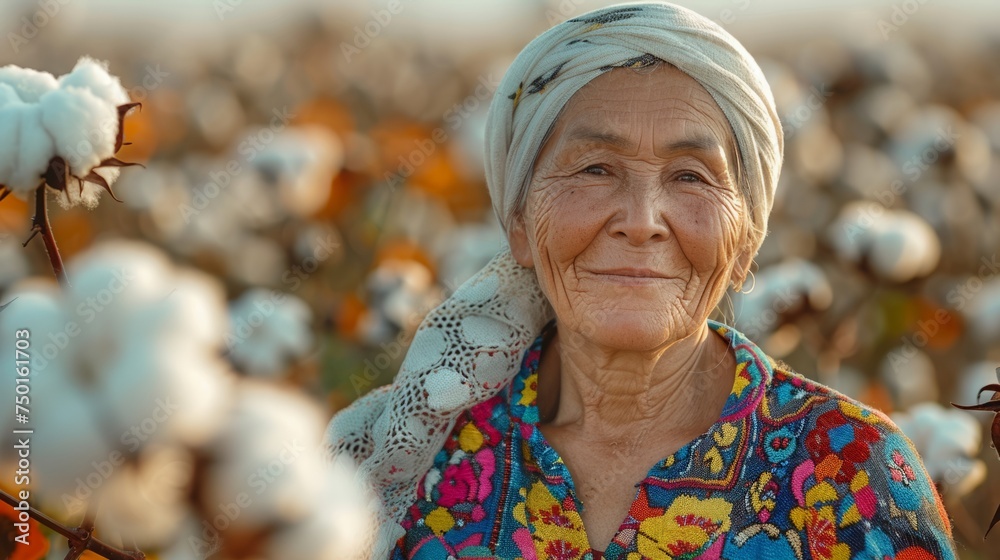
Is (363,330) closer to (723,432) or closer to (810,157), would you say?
(723,432)

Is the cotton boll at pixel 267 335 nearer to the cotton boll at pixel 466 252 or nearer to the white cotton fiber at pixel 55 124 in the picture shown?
the cotton boll at pixel 466 252

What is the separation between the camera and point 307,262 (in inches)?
189

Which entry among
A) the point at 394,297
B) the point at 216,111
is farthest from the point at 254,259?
the point at 216,111

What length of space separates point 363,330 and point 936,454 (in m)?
1.97

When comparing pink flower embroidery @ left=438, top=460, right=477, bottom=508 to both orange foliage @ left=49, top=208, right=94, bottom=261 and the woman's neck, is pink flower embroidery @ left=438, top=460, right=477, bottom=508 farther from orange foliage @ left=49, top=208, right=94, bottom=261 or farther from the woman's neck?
orange foliage @ left=49, top=208, right=94, bottom=261

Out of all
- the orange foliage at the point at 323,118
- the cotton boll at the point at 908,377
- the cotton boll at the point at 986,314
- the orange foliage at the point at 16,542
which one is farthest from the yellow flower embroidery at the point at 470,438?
the orange foliage at the point at 323,118

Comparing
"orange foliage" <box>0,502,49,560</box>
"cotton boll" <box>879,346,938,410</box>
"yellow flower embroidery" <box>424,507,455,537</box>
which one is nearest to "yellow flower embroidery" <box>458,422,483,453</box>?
"yellow flower embroidery" <box>424,507,455,537</box>

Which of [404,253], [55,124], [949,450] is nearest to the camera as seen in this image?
[55,124]

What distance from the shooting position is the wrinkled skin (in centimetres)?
195

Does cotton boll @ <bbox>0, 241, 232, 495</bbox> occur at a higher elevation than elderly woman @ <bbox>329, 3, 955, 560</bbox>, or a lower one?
higher

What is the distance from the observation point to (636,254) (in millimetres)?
1947

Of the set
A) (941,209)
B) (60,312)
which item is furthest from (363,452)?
(941,209)

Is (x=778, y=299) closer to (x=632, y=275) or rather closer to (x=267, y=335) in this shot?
(x=267, y=335)

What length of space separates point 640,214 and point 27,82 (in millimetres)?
1043
